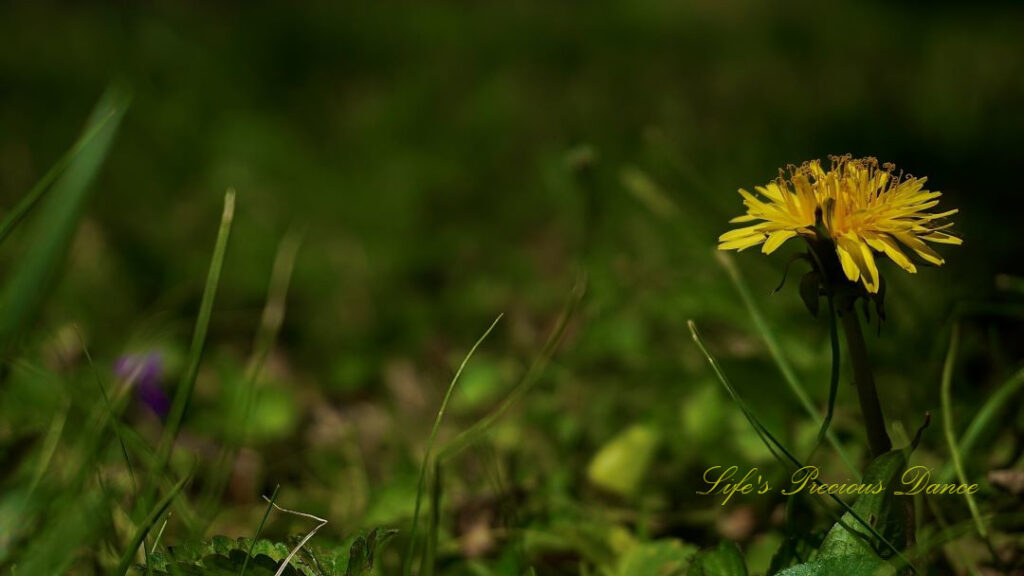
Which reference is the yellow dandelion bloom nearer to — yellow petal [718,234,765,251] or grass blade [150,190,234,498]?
yellow petal [718,234,765,251]

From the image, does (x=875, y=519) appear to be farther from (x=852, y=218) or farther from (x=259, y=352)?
(x=259, y=352)

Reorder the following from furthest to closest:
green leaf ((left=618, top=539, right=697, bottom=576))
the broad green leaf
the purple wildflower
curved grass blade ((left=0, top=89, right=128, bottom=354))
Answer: the purple wildflower, the broad green leaf, green leaf ((left=618, top=539, right=697, bottom=576)), curved grass blade ((left=0, top=89, right=128, bottom=354))

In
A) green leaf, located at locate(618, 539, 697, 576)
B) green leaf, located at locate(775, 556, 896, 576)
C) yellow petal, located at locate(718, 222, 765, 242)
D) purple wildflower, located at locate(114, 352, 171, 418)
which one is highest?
yellow petal, located at locate(718, 222, 765, 242)

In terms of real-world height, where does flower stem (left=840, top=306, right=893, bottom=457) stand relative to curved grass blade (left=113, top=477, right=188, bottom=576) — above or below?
above

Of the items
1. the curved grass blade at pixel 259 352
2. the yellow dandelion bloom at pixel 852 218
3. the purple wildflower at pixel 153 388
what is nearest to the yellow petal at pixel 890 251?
the yellow dandelion bloom at pixel 852 218

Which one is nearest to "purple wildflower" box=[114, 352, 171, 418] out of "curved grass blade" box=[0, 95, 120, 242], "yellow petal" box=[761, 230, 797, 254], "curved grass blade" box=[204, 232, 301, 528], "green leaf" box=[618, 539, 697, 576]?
"curved grass blade" box=[204, 232, 301, 528]

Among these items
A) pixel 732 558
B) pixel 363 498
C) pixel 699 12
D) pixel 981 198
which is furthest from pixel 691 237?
pixel 699 12

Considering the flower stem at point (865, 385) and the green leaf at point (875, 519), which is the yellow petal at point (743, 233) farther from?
the green leaf at point (875, 519)
